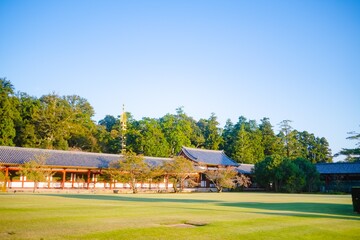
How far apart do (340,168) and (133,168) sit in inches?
1229

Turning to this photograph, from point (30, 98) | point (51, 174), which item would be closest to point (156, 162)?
point (51, 174)

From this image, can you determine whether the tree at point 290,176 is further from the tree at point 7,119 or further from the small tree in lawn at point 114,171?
the tree at point 7,119

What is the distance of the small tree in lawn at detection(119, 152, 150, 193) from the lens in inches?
1372

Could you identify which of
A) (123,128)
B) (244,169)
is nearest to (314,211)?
(244,169)

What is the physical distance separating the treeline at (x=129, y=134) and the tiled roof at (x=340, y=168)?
6.22 metres

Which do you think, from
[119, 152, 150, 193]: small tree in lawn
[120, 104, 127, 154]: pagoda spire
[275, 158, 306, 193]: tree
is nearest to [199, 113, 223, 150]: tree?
[120, 104, 127, 154]: pagoda spire

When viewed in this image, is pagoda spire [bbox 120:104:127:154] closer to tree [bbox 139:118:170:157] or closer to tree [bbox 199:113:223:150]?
tree [bbox 139:118:170:157]

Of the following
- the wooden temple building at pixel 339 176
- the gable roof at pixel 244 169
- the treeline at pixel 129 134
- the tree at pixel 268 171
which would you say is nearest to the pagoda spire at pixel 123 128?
the treeline at pixel 129 134

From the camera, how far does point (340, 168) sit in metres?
47.3

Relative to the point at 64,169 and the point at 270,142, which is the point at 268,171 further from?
the point at 64,169

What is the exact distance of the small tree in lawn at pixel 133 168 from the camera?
114ft

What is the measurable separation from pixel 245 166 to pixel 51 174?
32.1 m

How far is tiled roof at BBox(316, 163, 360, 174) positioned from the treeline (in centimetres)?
622

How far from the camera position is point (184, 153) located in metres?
51.0
